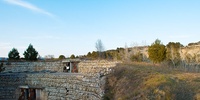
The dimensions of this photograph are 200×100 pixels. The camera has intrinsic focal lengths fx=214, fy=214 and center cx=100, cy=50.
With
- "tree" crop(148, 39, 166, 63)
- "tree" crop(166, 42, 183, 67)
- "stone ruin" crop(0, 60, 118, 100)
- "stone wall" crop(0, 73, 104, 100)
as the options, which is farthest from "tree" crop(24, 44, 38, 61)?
"tree" crop(166, 42, 183, 67)

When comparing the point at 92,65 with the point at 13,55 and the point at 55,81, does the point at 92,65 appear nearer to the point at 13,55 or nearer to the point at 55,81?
the point at 55,81

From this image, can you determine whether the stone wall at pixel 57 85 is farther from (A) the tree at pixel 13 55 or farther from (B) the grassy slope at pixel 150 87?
(A) the tree at pixel 13 55

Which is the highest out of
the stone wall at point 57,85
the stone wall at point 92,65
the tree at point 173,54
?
the tree at point 173,54

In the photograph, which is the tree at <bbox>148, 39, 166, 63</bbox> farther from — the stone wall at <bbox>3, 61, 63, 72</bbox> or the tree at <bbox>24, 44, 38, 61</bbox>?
the tree at <bbox>24, 44, 38, 61</bbox>

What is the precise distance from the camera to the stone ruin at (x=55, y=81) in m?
11.5

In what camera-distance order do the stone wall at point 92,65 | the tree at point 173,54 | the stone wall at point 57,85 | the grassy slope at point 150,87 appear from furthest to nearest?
the tree at point 173,54 < the stone wall at point 92,65 < the stone wall at point 57,85 < the grassy slope at point 150,87

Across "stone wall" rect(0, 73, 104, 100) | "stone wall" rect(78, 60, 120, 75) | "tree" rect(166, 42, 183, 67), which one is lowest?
"stone wall" rect(0, 73, 104, 100)

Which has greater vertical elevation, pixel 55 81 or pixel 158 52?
pixel 158 52

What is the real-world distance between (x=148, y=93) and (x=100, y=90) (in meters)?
3.46

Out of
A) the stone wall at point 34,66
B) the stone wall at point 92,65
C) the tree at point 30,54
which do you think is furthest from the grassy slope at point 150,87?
the tree at point 30,54

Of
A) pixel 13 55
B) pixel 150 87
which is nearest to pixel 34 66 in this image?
pixel 13 55

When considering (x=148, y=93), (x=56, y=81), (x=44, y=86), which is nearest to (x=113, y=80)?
(x=148, y=93)

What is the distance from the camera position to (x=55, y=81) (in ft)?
45.5

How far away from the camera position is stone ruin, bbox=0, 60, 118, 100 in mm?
11521
